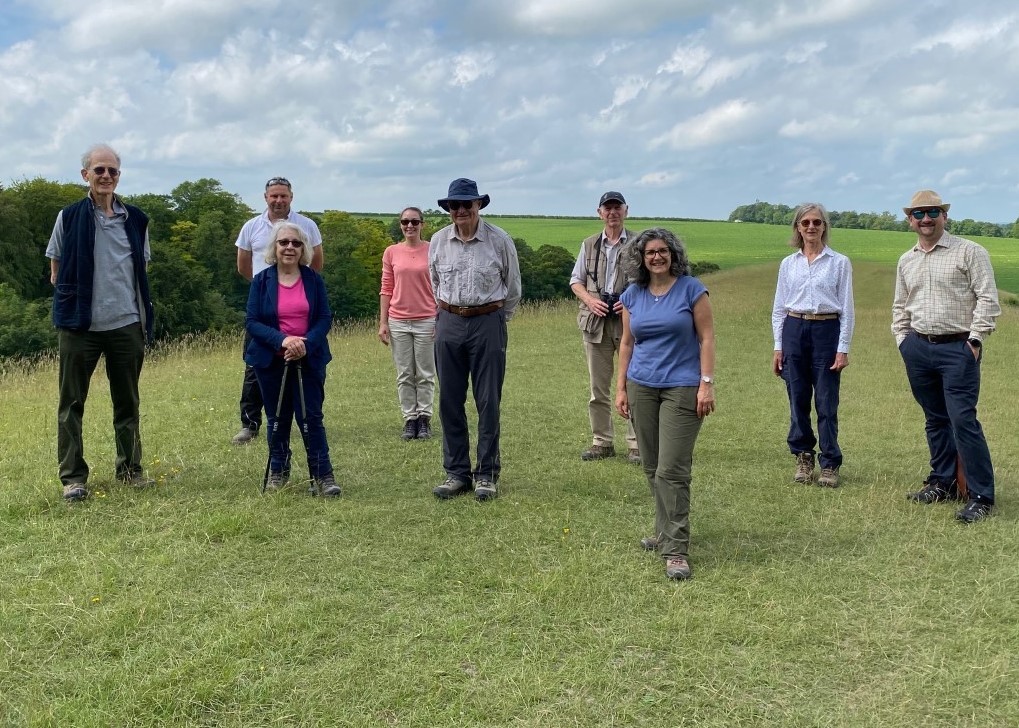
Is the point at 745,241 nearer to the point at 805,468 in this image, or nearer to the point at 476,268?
the point at 805,468

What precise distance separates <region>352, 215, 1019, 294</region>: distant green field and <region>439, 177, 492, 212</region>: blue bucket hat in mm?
40238

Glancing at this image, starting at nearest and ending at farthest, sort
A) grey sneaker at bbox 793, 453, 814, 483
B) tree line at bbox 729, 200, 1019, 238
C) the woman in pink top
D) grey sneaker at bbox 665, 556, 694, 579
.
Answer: grey sneaker at bbox 665, 556, 694, 579 < grey sneaker at bbox 793, 453, 814, 483 < the woman in pink top < tree line at bbox 729, 200, 1019, 238

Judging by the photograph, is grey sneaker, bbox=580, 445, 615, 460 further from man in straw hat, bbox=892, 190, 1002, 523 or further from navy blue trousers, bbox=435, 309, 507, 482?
man in straw hat, bbox=892, 190, 1002, 523

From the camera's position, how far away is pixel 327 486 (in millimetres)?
5980

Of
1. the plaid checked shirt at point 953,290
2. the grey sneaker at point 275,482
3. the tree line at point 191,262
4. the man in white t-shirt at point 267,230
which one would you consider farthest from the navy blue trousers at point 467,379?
the tree line at point 191,262

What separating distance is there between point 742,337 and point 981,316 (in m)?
13.3

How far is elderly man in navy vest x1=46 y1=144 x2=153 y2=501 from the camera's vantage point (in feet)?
18.1

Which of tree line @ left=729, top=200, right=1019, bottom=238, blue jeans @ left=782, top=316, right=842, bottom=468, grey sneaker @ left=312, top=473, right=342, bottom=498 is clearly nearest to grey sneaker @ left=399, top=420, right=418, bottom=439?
grey sneaker @ left=312, top=473, right=342, bottom=498

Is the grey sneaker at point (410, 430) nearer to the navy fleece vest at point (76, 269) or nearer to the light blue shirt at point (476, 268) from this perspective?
the light blue shirt at point (476, 268)

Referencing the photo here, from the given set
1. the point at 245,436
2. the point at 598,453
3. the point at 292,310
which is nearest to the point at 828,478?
the point at 598,453

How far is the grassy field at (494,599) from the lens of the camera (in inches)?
131

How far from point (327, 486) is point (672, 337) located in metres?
2.78

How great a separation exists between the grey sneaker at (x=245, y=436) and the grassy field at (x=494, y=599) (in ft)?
0.40

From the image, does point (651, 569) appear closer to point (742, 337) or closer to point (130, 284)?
point (130, 284)
